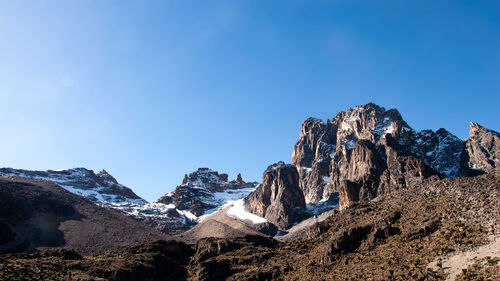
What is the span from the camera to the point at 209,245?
79562 mm

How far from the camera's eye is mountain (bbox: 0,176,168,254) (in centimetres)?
12256

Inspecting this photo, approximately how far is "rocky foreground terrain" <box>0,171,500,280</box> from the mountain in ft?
198

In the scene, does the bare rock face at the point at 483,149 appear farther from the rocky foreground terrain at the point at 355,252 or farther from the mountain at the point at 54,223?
the mountain at the point at 54,223

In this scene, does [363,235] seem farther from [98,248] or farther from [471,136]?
[471,136]

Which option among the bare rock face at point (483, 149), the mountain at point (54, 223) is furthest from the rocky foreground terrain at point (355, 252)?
the bare rock face at point (483, 149)

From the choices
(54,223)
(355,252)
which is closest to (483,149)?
(355,252)

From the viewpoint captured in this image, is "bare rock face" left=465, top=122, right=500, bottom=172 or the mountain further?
"bare rock face" left=465, top=122, right=500, bottom=172

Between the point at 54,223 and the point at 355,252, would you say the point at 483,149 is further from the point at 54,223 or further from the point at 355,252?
the point at 54,223

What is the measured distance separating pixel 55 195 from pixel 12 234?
51.5 meters

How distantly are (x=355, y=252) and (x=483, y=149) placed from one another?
154 m

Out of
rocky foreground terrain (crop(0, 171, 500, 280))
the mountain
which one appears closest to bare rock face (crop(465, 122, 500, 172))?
rocky foreground terrain (crop(0, 171, 500, 280))

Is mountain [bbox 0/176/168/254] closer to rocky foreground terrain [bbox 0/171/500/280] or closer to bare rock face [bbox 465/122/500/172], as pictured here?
rocky foreground terrain [bbox 0/171/500/280]

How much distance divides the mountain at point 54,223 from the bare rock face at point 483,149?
6179 inches

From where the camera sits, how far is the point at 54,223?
461 ft
